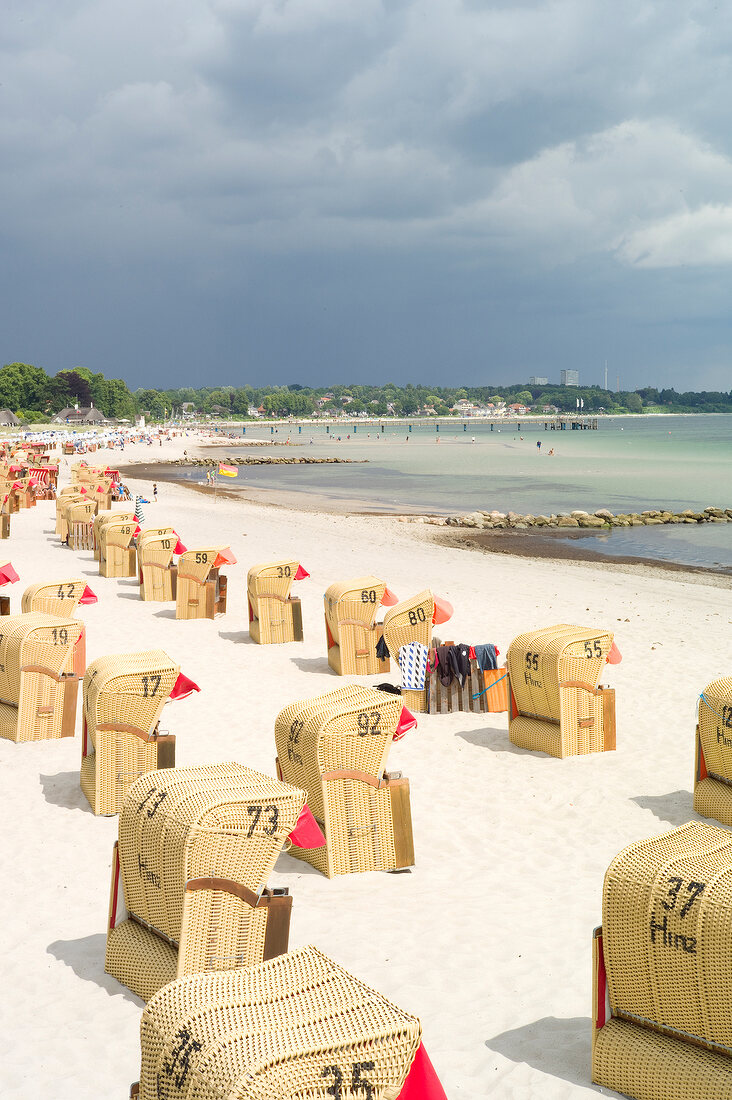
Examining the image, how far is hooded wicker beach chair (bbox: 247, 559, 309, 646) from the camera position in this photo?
1422 centimetres

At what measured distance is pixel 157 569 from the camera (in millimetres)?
17344

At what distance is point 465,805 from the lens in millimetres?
8320

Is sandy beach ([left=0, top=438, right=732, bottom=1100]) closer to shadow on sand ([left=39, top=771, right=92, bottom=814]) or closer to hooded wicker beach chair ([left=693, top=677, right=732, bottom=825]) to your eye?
shadow on sand ([left=39, top=771, right=92, bottom=814])

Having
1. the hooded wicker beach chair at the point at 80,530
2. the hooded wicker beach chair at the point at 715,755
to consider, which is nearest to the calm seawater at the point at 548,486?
the hooded wicker beach chair at the point at 80,530

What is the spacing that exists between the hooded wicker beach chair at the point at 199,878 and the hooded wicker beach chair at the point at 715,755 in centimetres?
399

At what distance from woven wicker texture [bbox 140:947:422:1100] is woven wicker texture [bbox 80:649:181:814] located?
15.1 feet

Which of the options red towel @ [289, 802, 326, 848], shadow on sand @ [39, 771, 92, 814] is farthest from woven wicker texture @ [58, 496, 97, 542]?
red towel @ [289, 802, 326, 848]

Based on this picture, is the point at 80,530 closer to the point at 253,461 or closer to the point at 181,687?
the point at 181,687

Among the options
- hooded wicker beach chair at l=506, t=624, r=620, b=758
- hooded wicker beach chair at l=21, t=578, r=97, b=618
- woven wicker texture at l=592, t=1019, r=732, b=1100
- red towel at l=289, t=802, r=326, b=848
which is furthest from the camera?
hooded wicker beach chair at l=21, t=578, r=97, b=618

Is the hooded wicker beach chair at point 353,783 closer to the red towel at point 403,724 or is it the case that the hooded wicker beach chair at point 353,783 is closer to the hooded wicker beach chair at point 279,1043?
the red towel at point 403,724

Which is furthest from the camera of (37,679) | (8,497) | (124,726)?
(8,497)

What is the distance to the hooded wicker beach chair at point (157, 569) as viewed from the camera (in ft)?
56.7

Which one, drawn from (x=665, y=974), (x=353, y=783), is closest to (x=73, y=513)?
(x=353, y=783)

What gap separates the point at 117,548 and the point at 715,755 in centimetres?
1440
